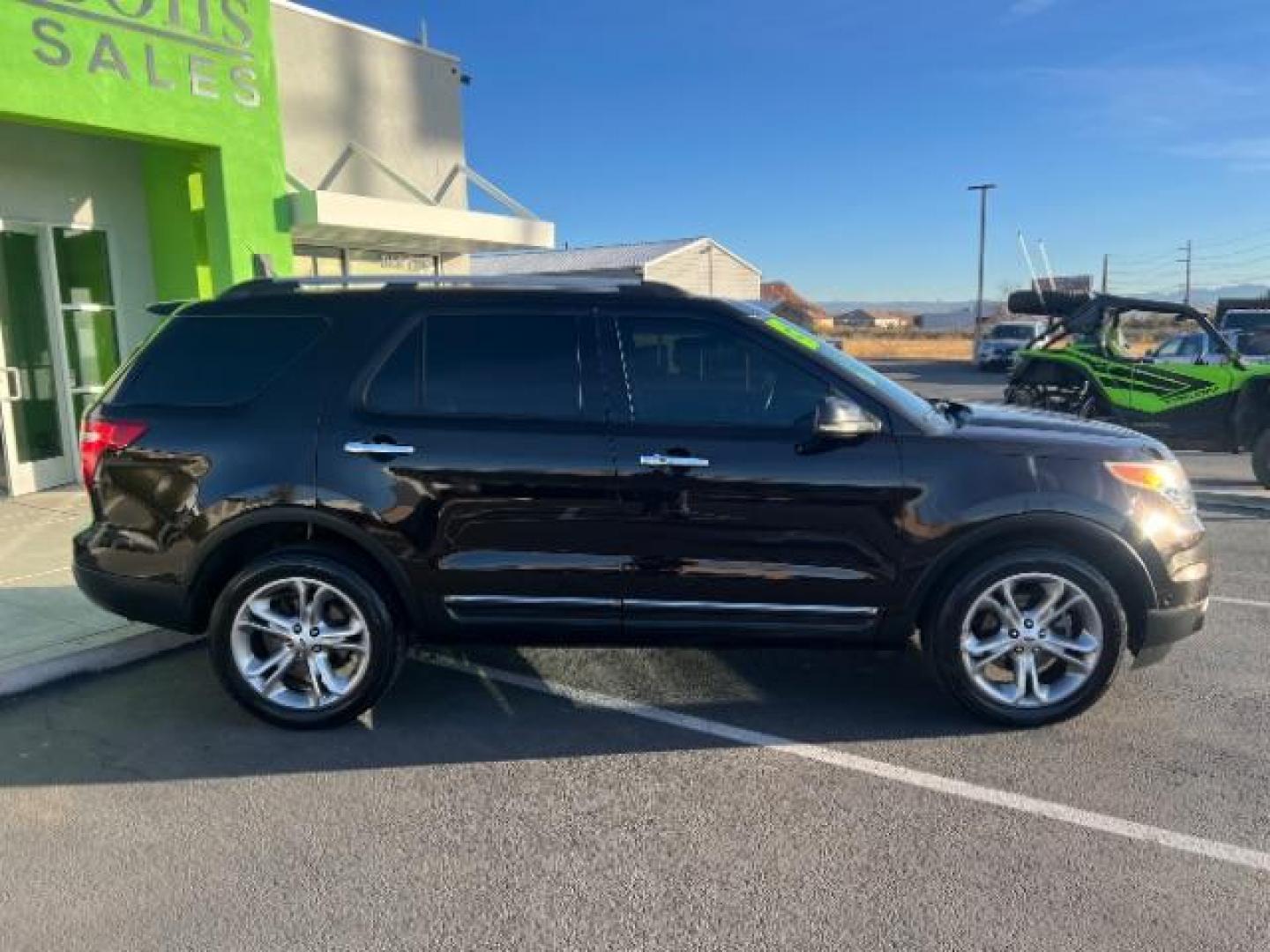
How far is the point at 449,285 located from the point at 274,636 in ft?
5.57

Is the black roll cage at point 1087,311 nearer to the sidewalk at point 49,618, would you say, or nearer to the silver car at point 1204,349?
the silver car at point 1204,349

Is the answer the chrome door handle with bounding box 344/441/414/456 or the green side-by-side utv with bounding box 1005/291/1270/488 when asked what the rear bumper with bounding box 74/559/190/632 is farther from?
the green side-by-side utv with bounding box 1005/291/1270/488

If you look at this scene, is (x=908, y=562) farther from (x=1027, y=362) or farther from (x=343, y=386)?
(x=1027, y=362)

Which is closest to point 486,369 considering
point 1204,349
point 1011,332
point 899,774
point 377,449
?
point 377,449

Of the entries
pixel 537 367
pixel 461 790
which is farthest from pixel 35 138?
pixel 461 790

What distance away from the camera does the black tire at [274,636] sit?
3994mm

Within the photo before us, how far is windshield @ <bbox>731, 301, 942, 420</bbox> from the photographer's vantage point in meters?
4.00

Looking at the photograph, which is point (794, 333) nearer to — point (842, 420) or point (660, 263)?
point (842, 420)

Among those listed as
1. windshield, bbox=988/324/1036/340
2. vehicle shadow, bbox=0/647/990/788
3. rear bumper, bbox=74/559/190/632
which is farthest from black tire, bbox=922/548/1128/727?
windshield, bbox=988/324/1036/340

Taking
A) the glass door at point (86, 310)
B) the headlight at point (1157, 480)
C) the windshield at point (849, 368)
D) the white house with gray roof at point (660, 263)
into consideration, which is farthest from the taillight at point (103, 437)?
the white house with gray roof at point (660, 263)

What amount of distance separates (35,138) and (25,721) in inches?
258

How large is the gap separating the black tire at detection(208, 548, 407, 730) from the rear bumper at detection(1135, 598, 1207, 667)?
3.17m

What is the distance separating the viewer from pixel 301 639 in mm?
4035

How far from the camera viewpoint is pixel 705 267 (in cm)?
3966
